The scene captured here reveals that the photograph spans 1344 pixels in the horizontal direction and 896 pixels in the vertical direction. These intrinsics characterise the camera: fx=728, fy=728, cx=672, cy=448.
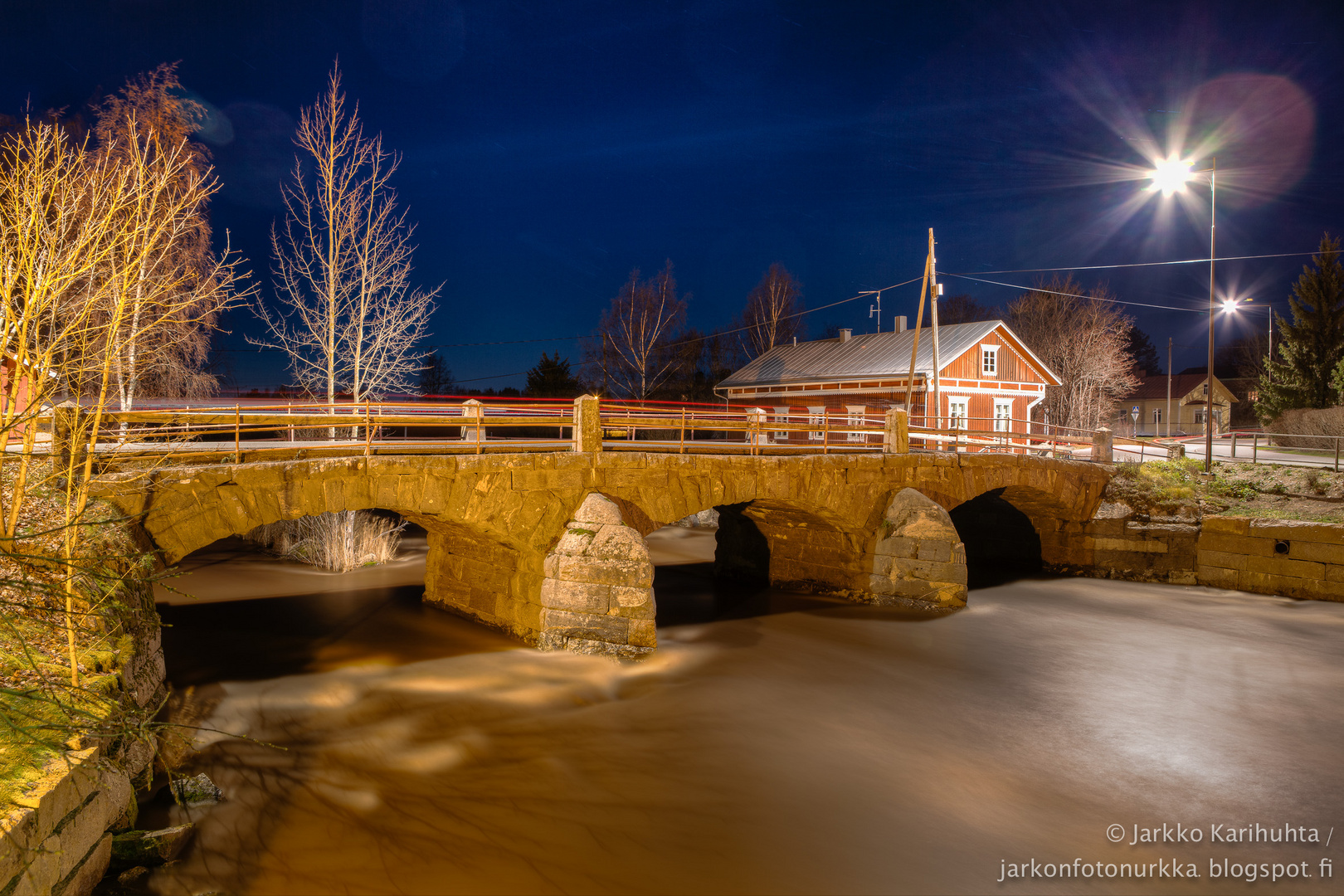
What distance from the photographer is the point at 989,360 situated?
32094mm

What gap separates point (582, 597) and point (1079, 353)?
44.5 m

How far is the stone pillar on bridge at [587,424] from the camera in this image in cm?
1261

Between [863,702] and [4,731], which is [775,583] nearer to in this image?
[863,702]

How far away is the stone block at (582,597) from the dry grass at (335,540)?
30.7ft

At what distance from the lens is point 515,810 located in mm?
8539

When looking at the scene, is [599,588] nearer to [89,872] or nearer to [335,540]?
[89,872]

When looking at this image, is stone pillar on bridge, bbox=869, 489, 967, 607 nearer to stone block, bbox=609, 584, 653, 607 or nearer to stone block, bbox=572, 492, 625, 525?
stone block, bbox=609, 584, 653, 607

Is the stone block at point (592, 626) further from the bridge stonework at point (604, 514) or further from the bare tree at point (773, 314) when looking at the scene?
the bare tree at point (773, 314)

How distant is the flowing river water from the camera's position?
769cm

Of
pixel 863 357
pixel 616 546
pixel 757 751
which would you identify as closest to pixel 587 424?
pixel 616 546

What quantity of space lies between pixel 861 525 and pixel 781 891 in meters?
10.3

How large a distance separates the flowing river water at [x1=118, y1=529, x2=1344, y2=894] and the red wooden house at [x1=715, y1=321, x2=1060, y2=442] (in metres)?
14.7

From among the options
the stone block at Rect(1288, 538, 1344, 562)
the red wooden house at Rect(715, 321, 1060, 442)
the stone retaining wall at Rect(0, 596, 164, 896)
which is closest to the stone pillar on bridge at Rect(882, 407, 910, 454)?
the stone block at Rect(1288, 538, 1344, 562)

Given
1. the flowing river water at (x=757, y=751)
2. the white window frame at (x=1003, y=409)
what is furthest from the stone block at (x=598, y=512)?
the white window frame at (x=1003, y=409)
